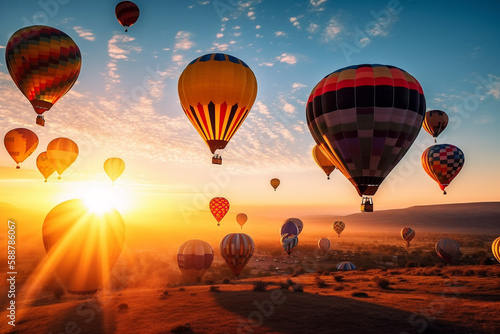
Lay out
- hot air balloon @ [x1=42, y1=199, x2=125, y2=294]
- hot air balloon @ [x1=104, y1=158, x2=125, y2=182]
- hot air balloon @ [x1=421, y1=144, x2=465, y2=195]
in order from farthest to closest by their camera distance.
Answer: hot air balloon @ [x1=104, y1=158, x2=125, y2=182] → hot air balloon @ [x1=421, y1=144, x2=465, y2=195] → hot air balloon @ [x1=42, y1=199, x2=125, y2=294]

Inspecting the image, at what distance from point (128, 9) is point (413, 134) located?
79.0 ft

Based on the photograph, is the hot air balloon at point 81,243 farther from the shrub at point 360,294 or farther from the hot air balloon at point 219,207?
the hot air balloon at point 219,207

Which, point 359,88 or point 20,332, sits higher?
point 359,88

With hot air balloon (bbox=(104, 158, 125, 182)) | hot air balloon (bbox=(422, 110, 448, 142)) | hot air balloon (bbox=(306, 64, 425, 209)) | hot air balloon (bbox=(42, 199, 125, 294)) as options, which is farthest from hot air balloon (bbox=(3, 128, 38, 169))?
hot air balloon (bbox=(422, 110, 448, 142))

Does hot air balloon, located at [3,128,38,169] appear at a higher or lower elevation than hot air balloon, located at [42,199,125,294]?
higher

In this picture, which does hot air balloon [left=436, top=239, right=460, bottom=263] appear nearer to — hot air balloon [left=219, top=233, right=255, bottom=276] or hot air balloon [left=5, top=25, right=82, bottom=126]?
hot air balloon [left=219, top=233, right=255, bottom=276]

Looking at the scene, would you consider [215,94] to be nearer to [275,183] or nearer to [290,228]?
[275,183]

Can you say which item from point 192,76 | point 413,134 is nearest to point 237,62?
point 192,76

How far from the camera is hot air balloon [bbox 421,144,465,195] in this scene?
30.4 m

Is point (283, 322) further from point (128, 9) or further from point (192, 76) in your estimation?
point (128, 9)

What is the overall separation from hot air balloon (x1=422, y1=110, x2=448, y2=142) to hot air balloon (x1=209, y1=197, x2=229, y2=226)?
26.7 meters

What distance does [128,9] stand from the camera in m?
25.3

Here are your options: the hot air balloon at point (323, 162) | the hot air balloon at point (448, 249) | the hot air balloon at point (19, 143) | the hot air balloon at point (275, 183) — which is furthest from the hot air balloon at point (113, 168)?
the hot air balloon at point (448, 249)

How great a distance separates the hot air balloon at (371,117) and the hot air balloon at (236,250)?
12014mm
